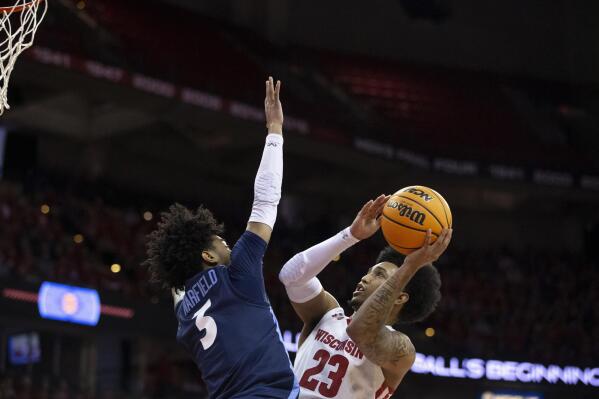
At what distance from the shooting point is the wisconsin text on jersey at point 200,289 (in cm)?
371

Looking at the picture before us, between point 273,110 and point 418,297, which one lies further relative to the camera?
point 418,297

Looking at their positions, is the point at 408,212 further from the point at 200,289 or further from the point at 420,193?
the point at 200,289

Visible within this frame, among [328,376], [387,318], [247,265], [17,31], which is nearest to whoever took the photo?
[247,265]

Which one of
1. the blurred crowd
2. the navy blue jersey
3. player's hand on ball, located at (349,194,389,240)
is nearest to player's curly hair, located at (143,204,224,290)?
the navy blue jersey

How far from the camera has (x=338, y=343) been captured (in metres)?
4.31

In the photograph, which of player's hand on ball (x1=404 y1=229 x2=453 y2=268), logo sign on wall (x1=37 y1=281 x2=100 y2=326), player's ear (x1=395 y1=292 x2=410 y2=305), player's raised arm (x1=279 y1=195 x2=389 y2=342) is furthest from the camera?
logo sign on wall (x1=37 y1=281 x2=100 y2=326)

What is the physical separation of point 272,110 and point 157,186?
15242mm

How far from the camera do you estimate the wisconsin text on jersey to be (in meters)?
3.71

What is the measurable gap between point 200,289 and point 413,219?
920mm

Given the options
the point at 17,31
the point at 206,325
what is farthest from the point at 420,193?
the point at 17,31

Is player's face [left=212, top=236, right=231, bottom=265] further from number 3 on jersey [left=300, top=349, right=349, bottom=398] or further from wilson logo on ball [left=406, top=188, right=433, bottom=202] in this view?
wilson logo on ball [left=406, top=188, right=433, bottom=202]

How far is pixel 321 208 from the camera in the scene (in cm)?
2072

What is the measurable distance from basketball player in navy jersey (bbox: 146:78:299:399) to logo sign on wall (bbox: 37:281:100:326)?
9035 millimetres

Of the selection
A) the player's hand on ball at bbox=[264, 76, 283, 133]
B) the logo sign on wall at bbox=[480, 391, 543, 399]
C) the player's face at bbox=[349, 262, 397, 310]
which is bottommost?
the logo sign on wall at bbox=[480, 391, 543, 399]
